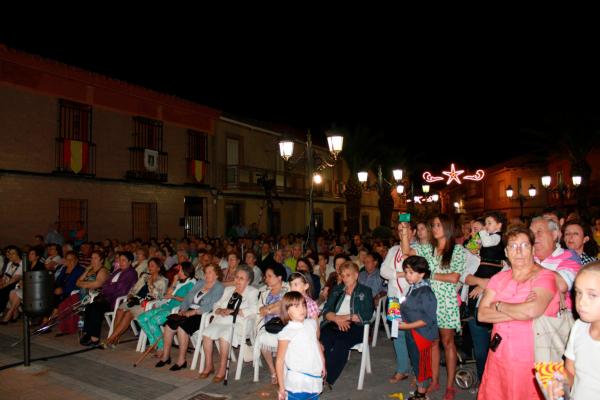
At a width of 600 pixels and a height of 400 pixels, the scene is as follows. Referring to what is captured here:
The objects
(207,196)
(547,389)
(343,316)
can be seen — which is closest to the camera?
(547,389)

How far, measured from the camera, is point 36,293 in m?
6.15

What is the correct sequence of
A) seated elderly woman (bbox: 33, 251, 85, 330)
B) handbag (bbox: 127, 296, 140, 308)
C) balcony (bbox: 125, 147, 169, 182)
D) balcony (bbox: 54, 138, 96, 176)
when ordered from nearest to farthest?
handbag (bbox: 127, 296, 140, 308)
seated elderly woman (bbox: 33, 251, 85, 330)
balcony (bbox: 54, 138, 96, 176)
balcony (bbox: 125, 147, 169, 182)

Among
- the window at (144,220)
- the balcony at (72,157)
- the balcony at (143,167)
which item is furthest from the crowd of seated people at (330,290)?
the balcony at (143,167)

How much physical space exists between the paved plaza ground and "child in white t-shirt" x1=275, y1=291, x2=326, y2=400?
1.41m

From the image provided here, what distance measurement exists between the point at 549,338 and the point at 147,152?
60.5 feet

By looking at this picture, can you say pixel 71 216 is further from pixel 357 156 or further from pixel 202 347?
pixel 357 156

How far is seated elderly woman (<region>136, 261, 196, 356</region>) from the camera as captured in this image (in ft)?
23.1

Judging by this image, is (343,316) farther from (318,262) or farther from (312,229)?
(312,229)

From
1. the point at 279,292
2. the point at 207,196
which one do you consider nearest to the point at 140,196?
the point at 207,196

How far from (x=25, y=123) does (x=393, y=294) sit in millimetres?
14764

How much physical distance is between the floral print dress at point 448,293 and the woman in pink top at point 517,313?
1.43 metres

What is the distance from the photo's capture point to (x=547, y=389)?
2.58m

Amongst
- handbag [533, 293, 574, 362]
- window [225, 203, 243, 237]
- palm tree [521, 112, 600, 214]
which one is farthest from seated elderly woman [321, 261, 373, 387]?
palm tree [521, 112, 600, 214]

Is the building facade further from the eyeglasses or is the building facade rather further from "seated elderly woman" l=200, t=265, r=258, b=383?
the eyeglasses
